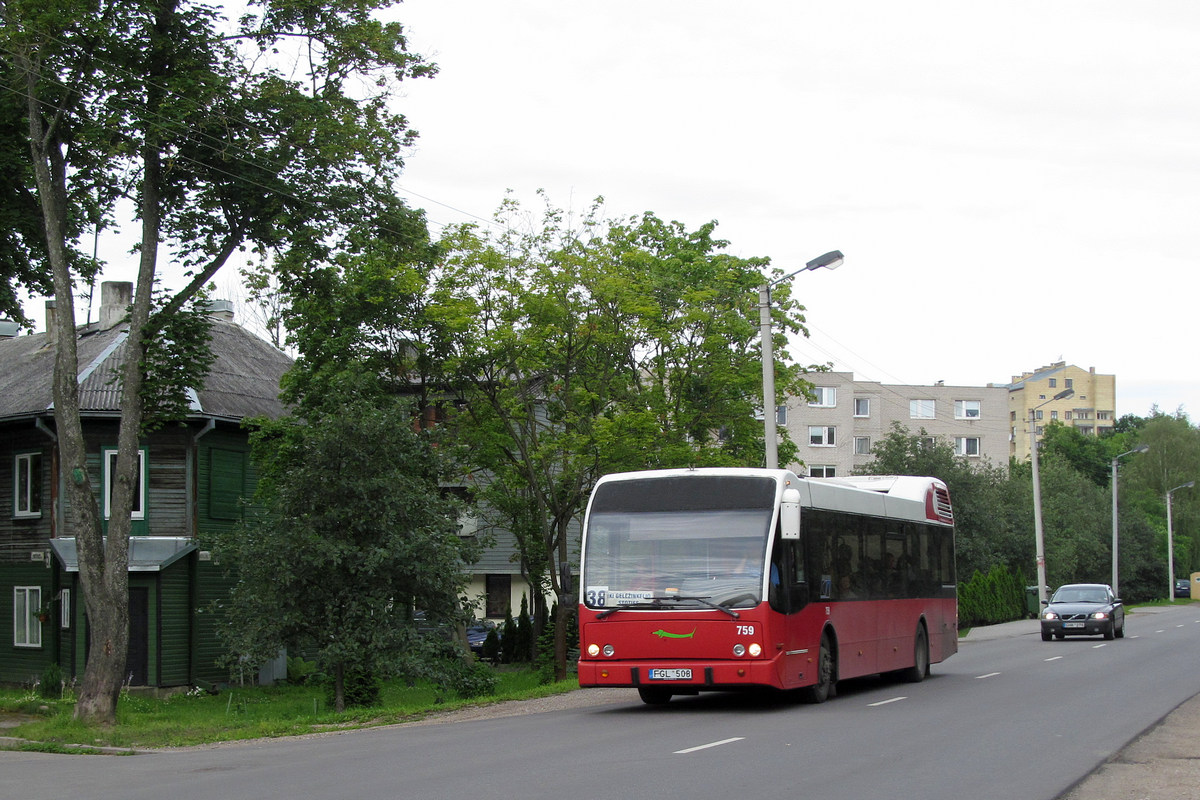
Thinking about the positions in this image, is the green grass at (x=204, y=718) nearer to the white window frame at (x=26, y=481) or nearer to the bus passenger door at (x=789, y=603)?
the white window frame at (x=26, y=481)

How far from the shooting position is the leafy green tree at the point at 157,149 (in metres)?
19.4

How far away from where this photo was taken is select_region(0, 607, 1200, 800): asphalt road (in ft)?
34.1

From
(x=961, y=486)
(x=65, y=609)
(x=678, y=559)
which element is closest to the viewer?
(x=678, y=559)

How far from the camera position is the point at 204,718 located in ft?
75.7

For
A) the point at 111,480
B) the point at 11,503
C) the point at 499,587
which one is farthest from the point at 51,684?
the point at 499,587

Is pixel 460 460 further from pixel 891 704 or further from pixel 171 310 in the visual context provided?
pixel 891 704

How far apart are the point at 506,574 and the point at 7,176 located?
37.4 meters

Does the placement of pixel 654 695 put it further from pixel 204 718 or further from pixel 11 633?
pixel 11 633

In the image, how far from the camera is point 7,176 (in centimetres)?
2105

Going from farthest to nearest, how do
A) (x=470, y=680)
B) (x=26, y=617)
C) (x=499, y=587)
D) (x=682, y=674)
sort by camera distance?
(x=499, y=587), (x=26, y=617), (x=470, y=680), (x=682, y=674)

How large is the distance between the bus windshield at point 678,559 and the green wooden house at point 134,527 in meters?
16.4

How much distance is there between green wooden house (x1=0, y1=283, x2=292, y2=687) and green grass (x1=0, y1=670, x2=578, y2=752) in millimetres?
1565

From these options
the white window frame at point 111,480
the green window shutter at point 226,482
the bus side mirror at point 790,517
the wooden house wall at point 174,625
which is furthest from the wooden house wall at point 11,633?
the bus side mirror at point 790,517

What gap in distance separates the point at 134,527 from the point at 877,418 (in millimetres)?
62129
